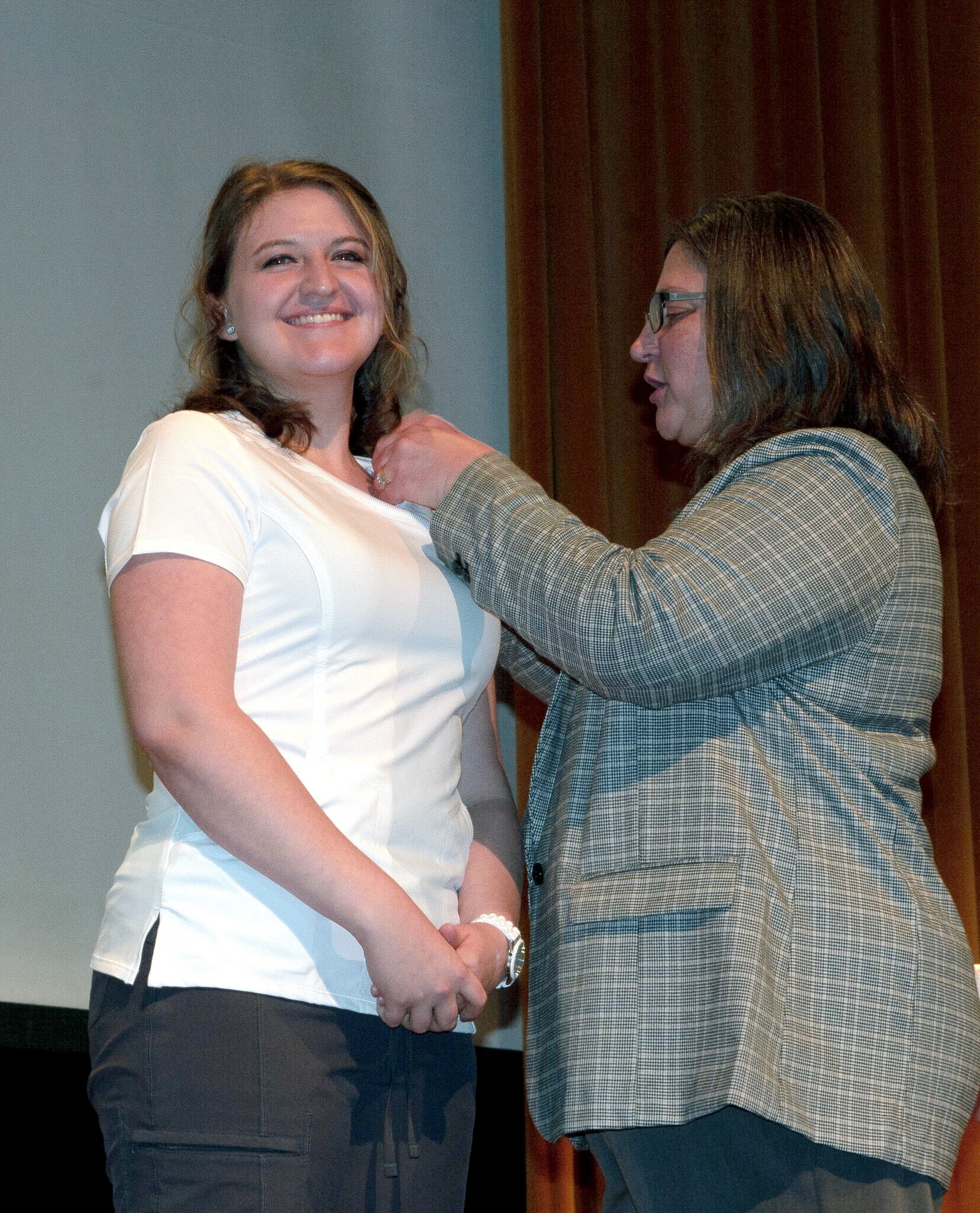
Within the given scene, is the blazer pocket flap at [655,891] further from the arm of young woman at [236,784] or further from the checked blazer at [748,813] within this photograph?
the arm of young woman at [236,784]

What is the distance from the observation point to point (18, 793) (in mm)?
2486

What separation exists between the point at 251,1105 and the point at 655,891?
43 centimetres

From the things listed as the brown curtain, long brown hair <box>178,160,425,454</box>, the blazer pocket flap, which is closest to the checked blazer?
the blazer pocket flap

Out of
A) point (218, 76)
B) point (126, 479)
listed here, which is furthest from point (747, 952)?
point (218, 76)

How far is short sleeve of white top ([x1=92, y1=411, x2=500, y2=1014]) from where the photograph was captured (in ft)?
4.20

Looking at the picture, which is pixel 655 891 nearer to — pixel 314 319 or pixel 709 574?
pixel 709 574

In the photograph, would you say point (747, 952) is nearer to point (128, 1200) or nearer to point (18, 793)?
point (128, 1200)

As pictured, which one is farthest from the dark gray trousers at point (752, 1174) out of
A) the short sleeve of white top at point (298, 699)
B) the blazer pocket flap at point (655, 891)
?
the short sleeve of white top at point (298, 699)

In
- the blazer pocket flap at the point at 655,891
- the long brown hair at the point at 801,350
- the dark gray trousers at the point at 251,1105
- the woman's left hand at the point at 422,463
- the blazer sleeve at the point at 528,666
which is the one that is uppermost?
the long brown hair at the point at 801,350

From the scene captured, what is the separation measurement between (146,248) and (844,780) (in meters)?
1.90

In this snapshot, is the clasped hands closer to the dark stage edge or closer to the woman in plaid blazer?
the woman in plaid blazer

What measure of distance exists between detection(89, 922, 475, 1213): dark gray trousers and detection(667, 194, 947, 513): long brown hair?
2.70 ft

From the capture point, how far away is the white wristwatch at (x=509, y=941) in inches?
58.8

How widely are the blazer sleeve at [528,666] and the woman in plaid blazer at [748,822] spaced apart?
28cm
